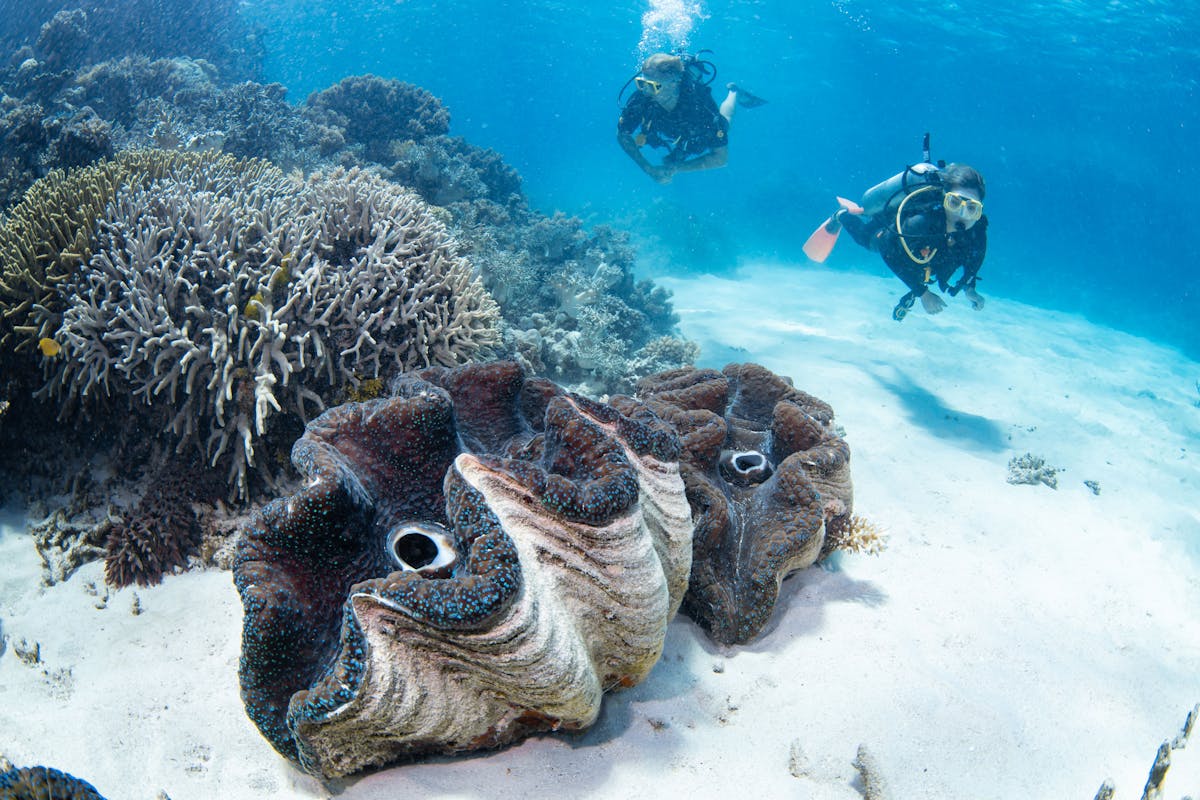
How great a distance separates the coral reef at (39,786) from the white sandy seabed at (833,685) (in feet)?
2.36

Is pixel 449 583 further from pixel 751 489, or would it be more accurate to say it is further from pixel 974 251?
pixel 974 251

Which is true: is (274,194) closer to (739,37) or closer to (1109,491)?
(1109,491)

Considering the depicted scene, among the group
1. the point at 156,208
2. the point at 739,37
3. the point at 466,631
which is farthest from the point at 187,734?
the point at 739,37

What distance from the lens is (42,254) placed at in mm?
3611

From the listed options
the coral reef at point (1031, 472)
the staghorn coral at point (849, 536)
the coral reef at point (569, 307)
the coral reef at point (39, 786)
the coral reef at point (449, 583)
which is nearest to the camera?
the coral reef at point (39, 786)

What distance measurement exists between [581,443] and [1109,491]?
25.5 ft

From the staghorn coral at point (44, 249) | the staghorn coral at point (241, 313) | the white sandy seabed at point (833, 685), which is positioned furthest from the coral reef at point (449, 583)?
the staghorn coral at point (44, 249)

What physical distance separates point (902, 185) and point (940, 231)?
1.19 metres

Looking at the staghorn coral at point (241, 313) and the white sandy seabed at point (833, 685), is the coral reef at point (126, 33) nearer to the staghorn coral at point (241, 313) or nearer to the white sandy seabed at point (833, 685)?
the staghorn coral at point (241, 313)

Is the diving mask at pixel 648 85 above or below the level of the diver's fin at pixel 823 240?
above

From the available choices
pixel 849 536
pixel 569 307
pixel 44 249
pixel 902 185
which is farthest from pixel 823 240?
pixel 44 249

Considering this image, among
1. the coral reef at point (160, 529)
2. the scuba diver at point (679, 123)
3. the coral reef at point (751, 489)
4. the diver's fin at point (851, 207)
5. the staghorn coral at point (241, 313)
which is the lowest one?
→ the coral reef at point (160, 529)

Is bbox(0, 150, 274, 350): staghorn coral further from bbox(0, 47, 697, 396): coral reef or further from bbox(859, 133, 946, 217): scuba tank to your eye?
bbox(859, 133, 946, 217): scuba tank

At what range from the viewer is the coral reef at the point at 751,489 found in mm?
3094
